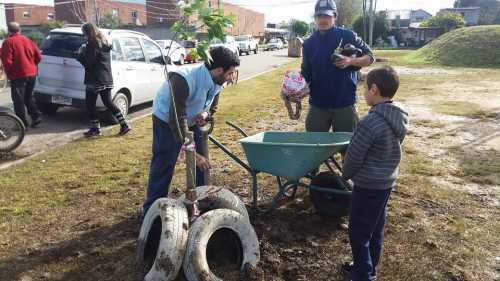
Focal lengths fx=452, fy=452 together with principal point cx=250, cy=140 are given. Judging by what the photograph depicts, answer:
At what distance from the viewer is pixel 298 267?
342 cm

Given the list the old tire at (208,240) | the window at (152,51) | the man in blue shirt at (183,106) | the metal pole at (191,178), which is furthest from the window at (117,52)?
the old tire at (208,240)

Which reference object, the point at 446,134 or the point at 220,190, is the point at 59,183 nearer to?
the point at 220,190

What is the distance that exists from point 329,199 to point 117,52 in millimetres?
5714

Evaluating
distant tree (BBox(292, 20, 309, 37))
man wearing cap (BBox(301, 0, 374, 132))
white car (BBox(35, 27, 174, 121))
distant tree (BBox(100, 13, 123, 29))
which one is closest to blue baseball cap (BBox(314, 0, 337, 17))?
man wearing cap (BBox(301, 0, 374, 132))

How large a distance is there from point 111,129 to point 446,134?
5830 millimetres

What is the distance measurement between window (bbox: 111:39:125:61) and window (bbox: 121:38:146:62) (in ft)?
0.37

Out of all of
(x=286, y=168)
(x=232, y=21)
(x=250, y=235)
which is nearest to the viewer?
(x=232, y=21)

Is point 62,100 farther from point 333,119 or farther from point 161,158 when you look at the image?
point 333,119

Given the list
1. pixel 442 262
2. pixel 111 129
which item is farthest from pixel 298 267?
pixel 111 129

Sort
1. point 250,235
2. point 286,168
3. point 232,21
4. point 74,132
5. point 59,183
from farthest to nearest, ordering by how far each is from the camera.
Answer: point 74,132 → point 59,183 → point 286,168 → point 250,235 → point 232,21

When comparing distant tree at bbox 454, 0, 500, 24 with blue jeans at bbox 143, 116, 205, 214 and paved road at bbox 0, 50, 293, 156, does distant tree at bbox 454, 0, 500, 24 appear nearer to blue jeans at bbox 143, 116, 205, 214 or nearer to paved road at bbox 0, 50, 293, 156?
paved road at bbox 0, 50, 293, 156

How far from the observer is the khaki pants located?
4355mm

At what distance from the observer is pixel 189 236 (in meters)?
3.05

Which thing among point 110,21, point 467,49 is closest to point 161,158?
point 467,49
